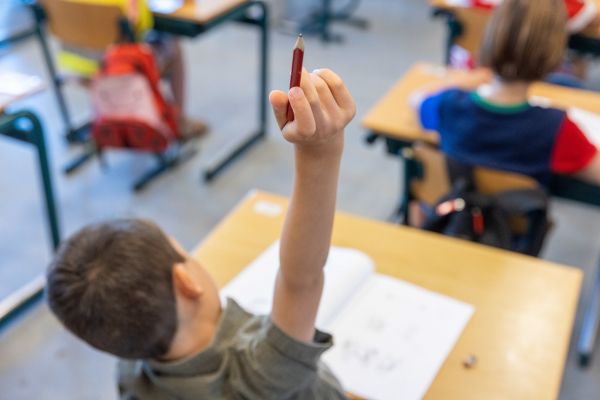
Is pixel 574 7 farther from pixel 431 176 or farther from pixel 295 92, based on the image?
pixel 295 92

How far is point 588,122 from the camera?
196 cm

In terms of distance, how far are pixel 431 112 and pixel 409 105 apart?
19 cm

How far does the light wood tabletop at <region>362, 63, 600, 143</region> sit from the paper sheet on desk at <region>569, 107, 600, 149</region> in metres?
0.05

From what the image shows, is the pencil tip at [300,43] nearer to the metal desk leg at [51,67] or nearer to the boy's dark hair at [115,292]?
the boy's dark hair at [115,292]

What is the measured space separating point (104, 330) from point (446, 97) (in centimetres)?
128

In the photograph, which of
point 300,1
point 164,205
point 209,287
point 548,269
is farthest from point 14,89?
point 300,1

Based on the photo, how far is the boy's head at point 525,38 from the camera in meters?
1.64

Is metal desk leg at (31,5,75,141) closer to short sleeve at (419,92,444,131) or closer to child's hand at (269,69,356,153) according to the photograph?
short sleeve at (419,92,444,131)

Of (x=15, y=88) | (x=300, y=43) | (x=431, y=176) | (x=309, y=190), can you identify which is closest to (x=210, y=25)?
(x=15, y=88)

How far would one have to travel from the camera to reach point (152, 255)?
84 cm

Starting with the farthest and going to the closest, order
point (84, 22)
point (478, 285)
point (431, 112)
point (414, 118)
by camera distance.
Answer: point (84, 22) → point (414, 118) → point (431, 112) → point (478, 285)

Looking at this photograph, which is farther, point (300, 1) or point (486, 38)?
point (300, 1)

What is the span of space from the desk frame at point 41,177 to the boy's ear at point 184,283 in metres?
1.37

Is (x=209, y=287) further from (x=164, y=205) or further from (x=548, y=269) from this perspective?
(x=164, y=205)
